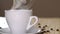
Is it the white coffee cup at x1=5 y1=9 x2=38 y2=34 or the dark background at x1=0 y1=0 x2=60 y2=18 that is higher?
the white coffee cup at x1=5 y1=9 x2=38 y2=34

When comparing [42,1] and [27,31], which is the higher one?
[27,31]

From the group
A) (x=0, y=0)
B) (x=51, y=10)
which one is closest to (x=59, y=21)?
(x=51, y=10)

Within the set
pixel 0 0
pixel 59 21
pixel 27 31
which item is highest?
pixel 27 31

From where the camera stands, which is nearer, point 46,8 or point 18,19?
point 18,19

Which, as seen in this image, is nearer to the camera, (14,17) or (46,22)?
(14,17)

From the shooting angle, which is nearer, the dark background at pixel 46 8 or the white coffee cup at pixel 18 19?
the white coffee cup at pixel 18 19

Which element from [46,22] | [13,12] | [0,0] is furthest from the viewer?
[0,0]

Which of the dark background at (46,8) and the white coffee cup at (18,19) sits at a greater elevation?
the white coffee cup at (18,19)

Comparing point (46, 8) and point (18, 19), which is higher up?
point (18, 19)

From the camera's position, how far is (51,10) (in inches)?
54.2

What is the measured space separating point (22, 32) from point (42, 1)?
0.95 m

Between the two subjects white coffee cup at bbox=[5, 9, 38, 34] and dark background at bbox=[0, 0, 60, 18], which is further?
dark background at bbox=[0, 0, 60, 18]

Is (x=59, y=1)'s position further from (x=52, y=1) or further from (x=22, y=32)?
(x=22, y=32)

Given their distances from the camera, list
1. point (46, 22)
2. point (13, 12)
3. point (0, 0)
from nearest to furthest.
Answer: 1. point (13, 12)
2. point (46, 22)
3. point (0, 0)
